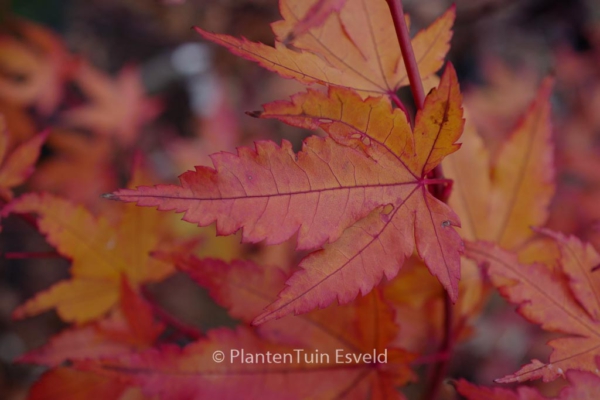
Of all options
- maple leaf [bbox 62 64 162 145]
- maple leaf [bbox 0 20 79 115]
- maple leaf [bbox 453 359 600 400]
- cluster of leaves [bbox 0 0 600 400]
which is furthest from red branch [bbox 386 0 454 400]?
maple leaf [bbox 0 20 79 115]

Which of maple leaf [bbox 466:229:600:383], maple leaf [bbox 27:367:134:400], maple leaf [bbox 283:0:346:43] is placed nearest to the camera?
maple leaf [bbox 283:0:346:43]

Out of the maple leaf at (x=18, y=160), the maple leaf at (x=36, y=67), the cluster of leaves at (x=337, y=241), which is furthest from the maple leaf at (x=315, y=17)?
the maple leaf at (x=36, y=67)

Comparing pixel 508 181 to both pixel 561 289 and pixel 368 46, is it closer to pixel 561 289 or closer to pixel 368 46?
pixel 561 289

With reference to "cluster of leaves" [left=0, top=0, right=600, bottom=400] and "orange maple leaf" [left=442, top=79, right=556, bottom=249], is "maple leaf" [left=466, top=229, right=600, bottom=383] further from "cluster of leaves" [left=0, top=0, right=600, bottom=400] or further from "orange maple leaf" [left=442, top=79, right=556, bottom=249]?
"orange maple leaf" [left=442, top=79, right=556, bottom=249]

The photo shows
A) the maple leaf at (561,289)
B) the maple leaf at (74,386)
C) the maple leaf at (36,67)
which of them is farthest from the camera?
the maple leaf at (36,67)

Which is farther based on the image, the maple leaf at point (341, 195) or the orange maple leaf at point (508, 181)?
the orange maple leaf at point (508, 181)

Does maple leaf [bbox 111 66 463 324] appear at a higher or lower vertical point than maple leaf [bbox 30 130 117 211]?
lower

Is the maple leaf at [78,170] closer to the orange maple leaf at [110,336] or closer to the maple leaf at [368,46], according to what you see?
the orange maple leaf at [110,336]
